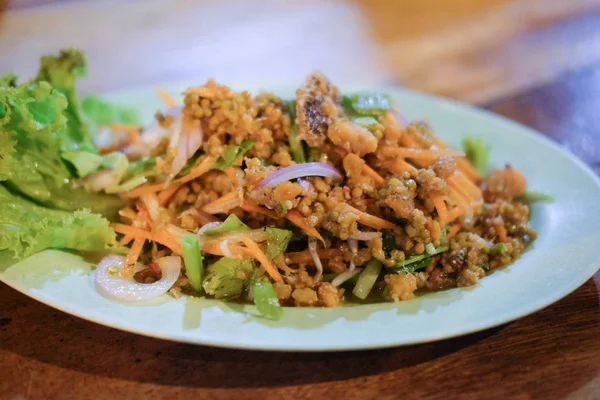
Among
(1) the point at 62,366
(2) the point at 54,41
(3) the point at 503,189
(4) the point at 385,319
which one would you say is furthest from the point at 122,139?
(2) the point at 54,41

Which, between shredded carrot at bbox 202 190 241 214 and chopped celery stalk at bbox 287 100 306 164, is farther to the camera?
chopped celery stalk at bbox 287 100 306 164

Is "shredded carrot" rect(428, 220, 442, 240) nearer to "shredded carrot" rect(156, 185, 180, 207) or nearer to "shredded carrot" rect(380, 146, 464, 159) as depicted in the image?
"shredded carrot" rect(380, 146, 464, 159)

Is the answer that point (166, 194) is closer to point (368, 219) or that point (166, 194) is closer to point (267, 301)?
point (267, 301)

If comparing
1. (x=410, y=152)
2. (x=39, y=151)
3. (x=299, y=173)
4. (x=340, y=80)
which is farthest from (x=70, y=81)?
(x=340, y=80)

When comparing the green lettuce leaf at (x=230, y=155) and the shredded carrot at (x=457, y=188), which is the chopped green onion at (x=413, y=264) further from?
the green lettuce leaf at (x=230, y=155)

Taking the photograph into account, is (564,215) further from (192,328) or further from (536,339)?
(192,328)

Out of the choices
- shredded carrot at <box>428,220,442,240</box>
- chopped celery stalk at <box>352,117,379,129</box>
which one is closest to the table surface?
shredded carrot at <box>428,220,442,240</box>
